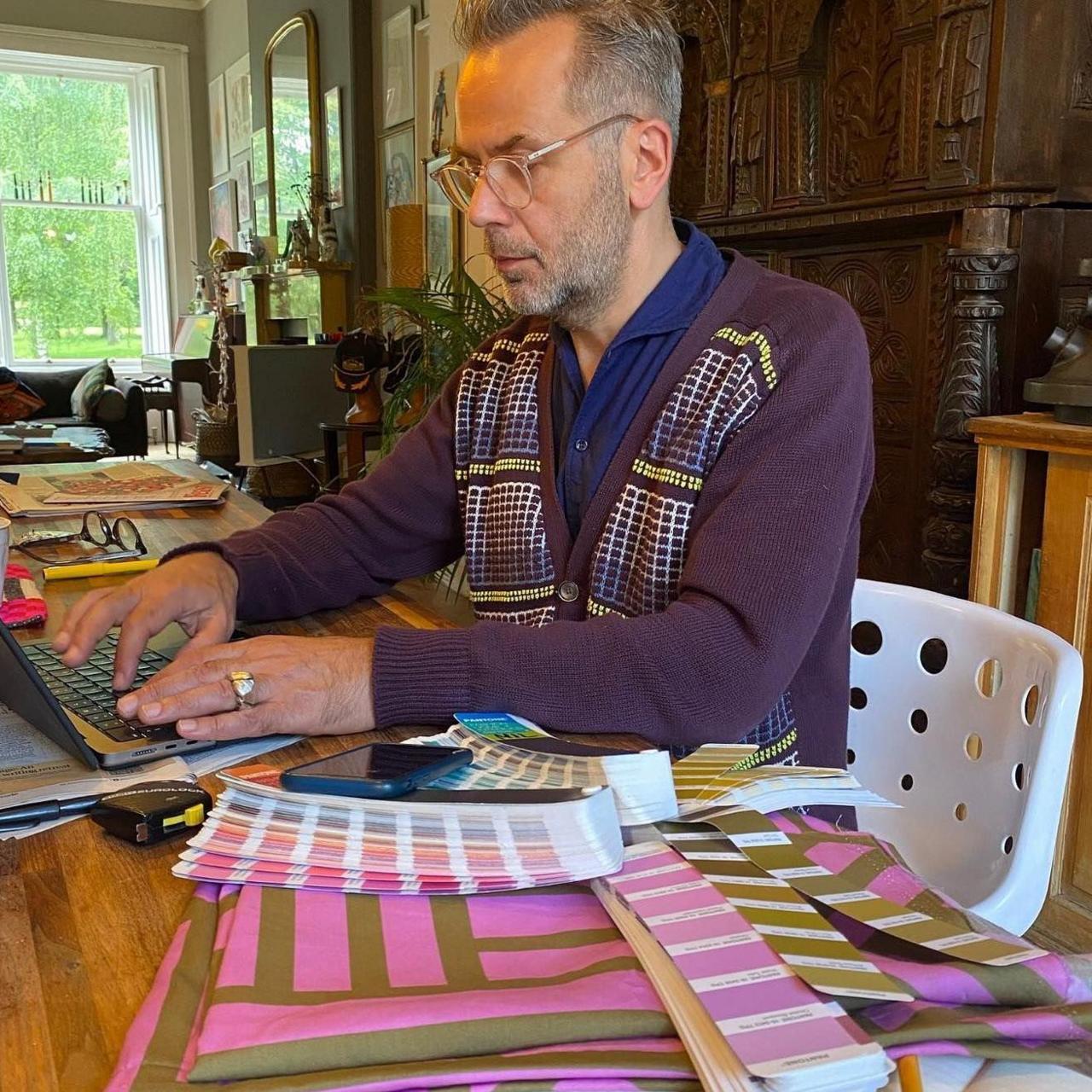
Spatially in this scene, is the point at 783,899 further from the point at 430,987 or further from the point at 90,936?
the point at 90,936

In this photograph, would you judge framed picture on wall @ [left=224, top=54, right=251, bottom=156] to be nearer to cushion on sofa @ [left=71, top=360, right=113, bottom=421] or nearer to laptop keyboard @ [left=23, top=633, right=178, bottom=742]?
cushion on sofa @ [left=71, top=360, right=113, bottom=421]

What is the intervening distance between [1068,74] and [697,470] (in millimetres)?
1430

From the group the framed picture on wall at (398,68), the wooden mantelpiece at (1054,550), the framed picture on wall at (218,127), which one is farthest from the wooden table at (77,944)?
the framed picture on wall at (218,127)

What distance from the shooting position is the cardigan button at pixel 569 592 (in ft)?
3.86

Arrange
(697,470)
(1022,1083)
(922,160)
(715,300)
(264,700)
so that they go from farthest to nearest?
(922,160), (715,300), (697,470), (264,700), (1022,1083)

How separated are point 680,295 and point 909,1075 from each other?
0.94m

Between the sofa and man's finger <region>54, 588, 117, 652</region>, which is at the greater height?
man's finger <region>54, 588, 117, 652</region>

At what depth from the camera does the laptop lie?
2.47 feet

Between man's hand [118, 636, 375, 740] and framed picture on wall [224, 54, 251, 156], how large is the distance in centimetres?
773

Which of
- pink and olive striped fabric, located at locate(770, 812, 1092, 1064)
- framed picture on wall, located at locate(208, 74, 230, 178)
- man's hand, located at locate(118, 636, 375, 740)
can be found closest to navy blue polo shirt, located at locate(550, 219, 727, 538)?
man's hand, located at locate(118, 636, 375, 740)

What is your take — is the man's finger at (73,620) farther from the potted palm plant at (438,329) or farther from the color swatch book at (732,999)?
the potted palm plant at (438,329)

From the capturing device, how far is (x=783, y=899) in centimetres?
54

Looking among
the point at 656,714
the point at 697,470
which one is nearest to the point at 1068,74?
the point at 697,470

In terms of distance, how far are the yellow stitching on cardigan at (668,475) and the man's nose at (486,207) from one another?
0.31m
